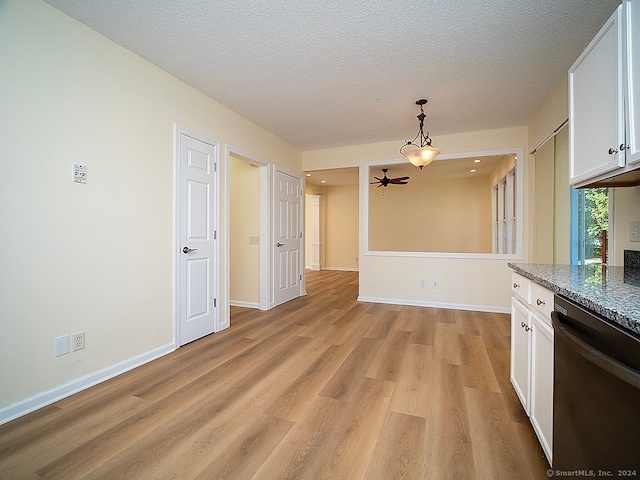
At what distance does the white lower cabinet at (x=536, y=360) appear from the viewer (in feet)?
4.24

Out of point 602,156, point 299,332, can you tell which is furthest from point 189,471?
→ point 602,156

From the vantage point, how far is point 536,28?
207 centimetres

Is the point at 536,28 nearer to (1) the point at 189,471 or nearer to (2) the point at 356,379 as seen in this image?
Result: (2) the point at 356,379

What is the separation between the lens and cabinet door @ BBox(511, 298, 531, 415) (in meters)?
1.59

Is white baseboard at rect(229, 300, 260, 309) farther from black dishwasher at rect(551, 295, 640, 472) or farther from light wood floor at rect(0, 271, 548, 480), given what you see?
black dishwasher at rect(551, 295, 640, 472)

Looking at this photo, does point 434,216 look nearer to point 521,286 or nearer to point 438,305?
point 438,305

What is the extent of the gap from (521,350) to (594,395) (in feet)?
3.13

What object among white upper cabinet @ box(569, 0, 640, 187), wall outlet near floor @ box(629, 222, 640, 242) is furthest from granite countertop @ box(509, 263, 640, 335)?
white upper cabinet @ box(569, 0, 640, 187)

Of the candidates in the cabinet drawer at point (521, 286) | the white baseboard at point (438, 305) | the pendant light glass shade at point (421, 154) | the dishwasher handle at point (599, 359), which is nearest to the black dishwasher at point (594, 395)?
the dishwasher handle at point (599, 359)

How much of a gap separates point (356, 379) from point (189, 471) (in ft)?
4.04

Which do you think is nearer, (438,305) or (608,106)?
(608,106)

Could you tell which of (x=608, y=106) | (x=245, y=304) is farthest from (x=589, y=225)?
(x=245, y=304)

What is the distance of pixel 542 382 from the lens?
1.38 meters

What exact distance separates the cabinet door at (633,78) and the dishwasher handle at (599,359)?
0.80m
